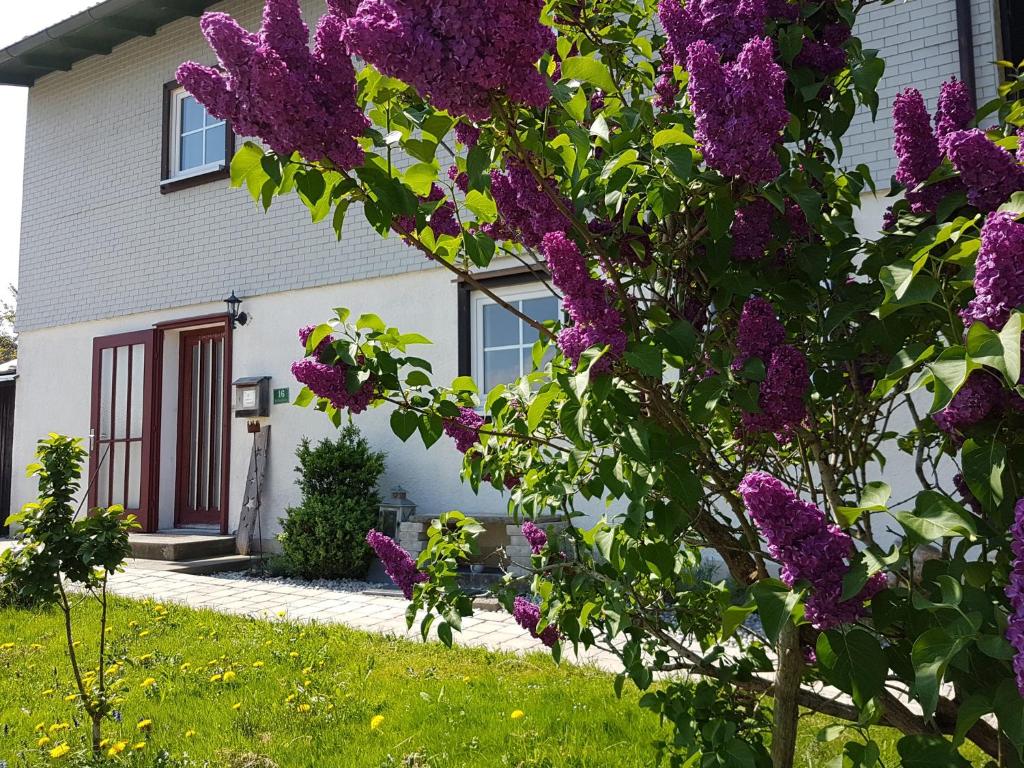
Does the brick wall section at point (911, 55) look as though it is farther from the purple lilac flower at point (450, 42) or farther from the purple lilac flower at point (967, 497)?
the purple lilac flower at point (450, 42)

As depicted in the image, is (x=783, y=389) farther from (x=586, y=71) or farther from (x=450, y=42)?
(x=450, y=42)

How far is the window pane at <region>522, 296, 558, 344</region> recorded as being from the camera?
21.2ft

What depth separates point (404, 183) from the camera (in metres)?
1.37

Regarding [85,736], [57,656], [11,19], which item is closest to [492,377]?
[57,656]

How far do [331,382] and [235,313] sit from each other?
23.6ft

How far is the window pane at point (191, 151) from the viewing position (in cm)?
877

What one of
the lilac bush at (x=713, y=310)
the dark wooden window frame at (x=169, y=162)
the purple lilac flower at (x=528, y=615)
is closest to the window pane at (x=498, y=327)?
the dark wooden window frame at (x=169, y=162)

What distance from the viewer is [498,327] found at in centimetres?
685

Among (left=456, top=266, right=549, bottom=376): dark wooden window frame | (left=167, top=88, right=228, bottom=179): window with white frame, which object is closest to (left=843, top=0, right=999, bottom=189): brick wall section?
(left=456, top=266, right=549, bottom=376): dark wooden window frame

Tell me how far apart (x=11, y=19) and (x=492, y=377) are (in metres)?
7.51

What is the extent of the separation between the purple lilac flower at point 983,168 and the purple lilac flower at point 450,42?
733 millimetres

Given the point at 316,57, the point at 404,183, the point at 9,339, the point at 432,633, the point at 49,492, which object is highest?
the point at 9,339

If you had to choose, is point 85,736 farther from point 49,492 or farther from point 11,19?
point 11,19

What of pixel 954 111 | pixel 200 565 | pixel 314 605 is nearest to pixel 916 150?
pixel 954 111
